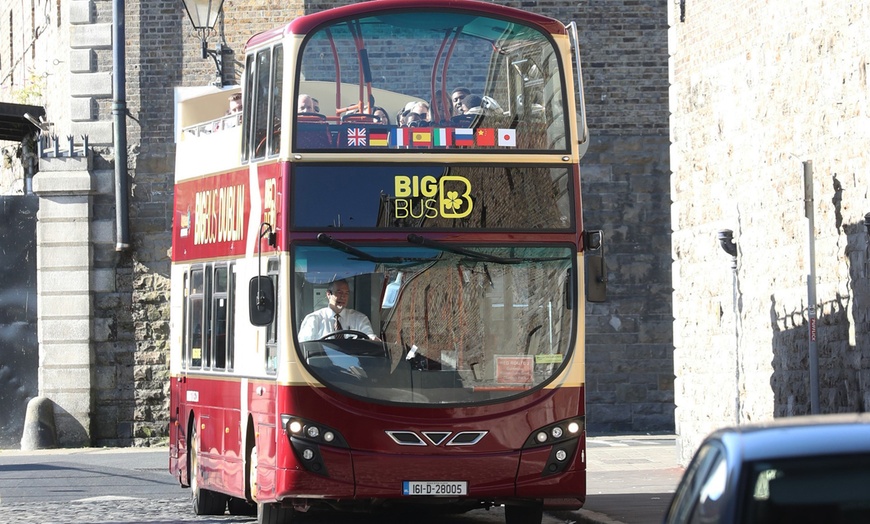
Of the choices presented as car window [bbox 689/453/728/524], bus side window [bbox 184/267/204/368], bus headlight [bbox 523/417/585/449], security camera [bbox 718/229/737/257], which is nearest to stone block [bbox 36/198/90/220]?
bus side window [bbox 184/267/204/368]

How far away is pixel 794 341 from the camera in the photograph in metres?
15.1

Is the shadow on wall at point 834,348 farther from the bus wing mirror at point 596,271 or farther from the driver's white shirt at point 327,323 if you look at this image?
the driver's white shirt at point 327,323

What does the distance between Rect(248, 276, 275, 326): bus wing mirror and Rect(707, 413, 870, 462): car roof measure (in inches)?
277

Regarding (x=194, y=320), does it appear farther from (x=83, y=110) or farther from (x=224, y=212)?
(x=83, y=110)

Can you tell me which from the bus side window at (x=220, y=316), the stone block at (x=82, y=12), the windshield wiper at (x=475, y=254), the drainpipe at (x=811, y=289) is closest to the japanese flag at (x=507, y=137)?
the windshield wiper at (x=475, y=254)

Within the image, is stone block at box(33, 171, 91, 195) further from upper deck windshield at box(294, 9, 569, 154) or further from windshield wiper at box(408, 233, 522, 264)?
windshield wiper at box(408, 233, 522, 264)

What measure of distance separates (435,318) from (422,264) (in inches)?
16.3

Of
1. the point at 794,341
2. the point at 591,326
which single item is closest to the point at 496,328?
the point at 794,341

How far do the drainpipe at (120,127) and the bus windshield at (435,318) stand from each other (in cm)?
1285

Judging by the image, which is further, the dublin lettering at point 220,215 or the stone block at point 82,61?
the stone block at point 82,61

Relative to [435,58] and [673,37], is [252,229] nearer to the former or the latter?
[435,58]

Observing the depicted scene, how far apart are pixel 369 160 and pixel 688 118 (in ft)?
22.9

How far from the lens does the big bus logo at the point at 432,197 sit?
12.2m

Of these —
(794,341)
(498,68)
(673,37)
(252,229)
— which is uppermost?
(673,37)
